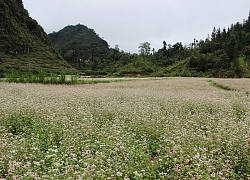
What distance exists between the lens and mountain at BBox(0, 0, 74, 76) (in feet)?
252

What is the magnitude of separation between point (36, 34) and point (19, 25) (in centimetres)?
818

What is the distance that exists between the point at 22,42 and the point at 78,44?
60.9m

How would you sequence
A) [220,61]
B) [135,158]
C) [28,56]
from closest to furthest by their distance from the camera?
[135,158], [220,61], [28,56]

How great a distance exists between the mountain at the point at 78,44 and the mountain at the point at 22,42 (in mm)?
17500

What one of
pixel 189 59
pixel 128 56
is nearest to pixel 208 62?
pixel 189 59

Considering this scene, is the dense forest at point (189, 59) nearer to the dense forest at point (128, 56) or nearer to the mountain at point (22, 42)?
the dense forest at point (128, 56)

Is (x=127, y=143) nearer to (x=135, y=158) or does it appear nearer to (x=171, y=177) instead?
(x=135, y=158)

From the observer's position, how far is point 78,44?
14800cm

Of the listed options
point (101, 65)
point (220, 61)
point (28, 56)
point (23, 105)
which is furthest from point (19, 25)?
point (23, 105)

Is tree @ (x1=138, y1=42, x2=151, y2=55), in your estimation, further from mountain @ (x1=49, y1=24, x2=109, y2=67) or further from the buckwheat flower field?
the buckwheat flower field

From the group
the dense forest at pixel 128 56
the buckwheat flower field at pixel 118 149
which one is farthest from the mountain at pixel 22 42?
the buckwheat flower field at pixel 118 149

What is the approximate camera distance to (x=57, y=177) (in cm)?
362

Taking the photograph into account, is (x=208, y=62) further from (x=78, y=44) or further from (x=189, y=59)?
(x=78, y=44)

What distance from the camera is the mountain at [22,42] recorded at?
252 feet
